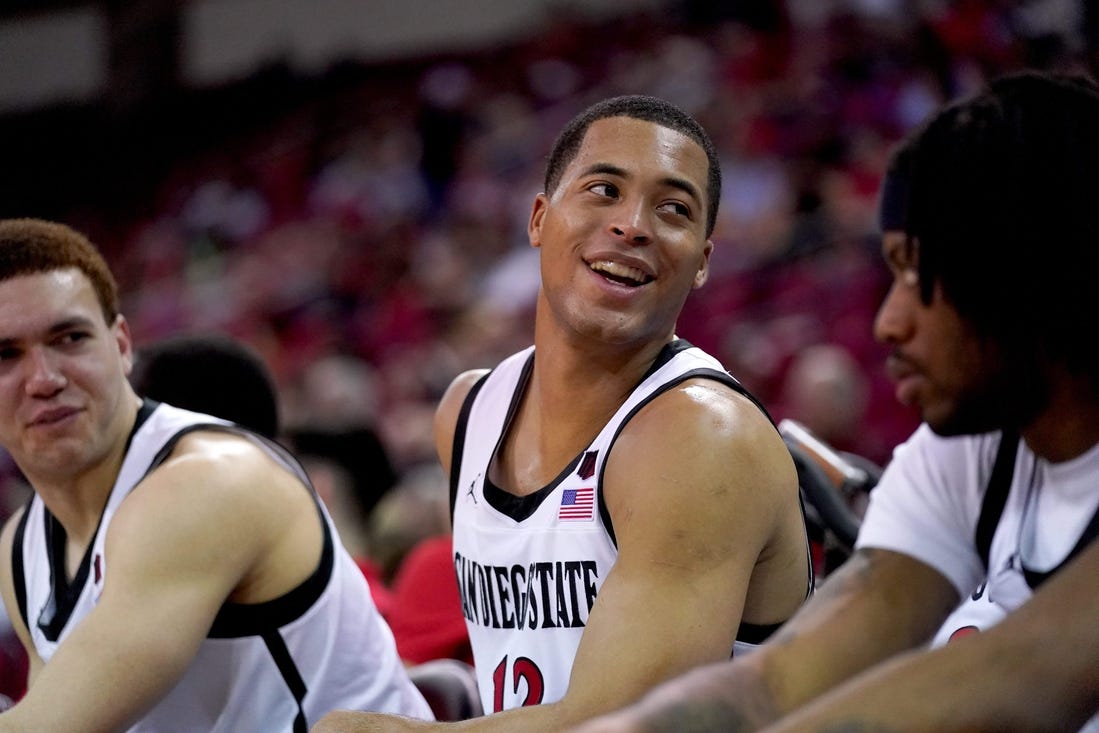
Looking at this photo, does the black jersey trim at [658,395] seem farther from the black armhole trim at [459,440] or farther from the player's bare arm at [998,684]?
the player's bare arm at [998,684]

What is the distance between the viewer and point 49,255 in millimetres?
3303

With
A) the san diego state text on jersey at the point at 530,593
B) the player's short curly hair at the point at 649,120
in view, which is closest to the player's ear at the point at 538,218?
the player's short curly hair at the point at 649,120

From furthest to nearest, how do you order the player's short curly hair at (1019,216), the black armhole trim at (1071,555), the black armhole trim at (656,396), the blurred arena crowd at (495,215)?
1. the blurred arena crowd at (495,215)
2. the black armhole trim at (656,396)
3. the black armhole trim at (1071,555)
4. the player's short curly hair at (1019,216)

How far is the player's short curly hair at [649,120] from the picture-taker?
9.73ft

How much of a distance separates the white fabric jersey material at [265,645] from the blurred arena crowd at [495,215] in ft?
8.72

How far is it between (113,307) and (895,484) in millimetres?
1986

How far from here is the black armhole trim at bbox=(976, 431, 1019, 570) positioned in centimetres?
239

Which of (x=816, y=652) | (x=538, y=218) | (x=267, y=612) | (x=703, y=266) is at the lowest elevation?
(x=267, y=612)

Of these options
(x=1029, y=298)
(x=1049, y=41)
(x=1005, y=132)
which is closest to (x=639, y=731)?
(x=1029, y=298)

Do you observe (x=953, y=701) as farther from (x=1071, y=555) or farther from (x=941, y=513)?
(x=941, y=513)

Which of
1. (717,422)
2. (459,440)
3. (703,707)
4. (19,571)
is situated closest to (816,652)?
(703,707)

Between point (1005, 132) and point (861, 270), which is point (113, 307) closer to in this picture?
point (1005, 132)

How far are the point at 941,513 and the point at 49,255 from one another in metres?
2.14

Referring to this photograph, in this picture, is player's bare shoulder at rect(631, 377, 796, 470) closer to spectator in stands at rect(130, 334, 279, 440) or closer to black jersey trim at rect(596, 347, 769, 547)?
black jersey trim at rect(596, 347, 769, 547)
